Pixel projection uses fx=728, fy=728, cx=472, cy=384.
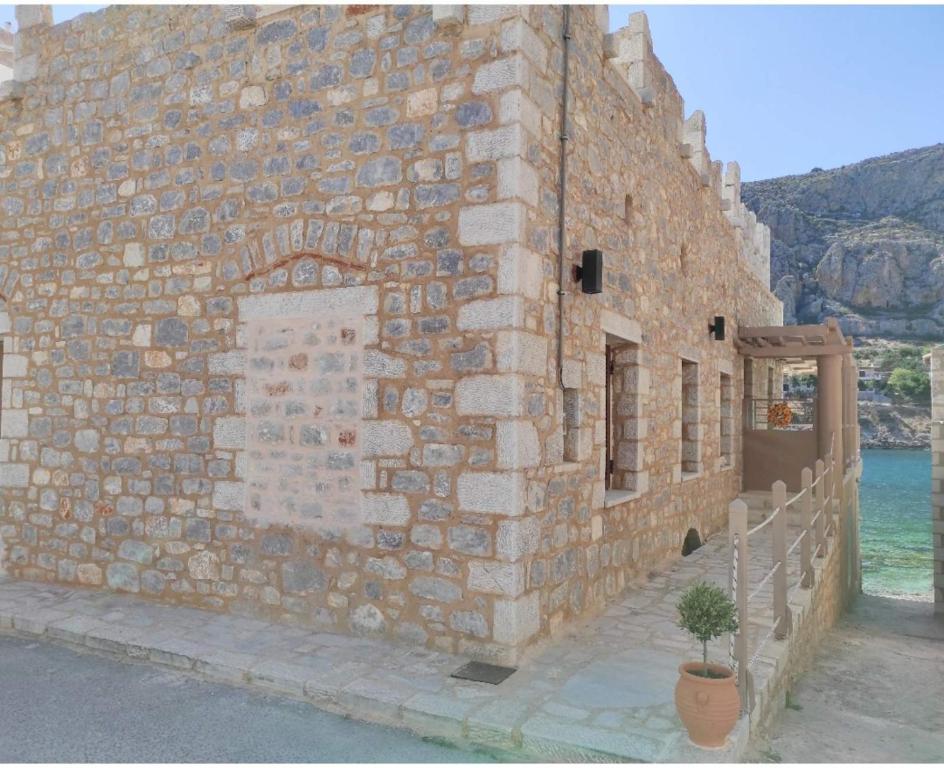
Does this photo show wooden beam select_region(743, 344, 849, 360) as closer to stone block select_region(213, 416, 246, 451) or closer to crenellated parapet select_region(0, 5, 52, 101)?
stone block select_region(213, 416, 246, 451)

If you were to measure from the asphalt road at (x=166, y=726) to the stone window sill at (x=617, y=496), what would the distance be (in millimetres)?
2676

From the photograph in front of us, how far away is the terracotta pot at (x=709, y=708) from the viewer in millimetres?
3156

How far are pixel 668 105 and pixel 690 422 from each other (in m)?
3.53

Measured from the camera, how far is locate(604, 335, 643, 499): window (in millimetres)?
6384

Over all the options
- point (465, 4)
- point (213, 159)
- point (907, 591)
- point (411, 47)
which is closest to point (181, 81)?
point (213, 159)

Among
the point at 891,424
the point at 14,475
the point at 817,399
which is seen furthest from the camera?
the point at 891,424

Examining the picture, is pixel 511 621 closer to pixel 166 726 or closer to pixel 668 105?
pixel 166 726

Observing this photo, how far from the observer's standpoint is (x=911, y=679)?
7.05m

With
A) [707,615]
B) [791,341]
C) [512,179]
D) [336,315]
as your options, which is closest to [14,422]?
[336,315]

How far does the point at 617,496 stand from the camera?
19.7ft

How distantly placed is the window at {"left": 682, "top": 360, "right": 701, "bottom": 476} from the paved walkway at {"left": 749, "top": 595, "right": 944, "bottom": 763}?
91.6 inches

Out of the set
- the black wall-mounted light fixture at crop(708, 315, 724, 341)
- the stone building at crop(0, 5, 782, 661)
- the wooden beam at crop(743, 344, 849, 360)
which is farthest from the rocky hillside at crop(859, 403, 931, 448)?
the stone building at crop(0, 5, 782, 661)

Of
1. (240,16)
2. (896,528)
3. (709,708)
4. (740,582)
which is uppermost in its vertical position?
(240,16)

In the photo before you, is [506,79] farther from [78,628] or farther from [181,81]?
[78,628]
